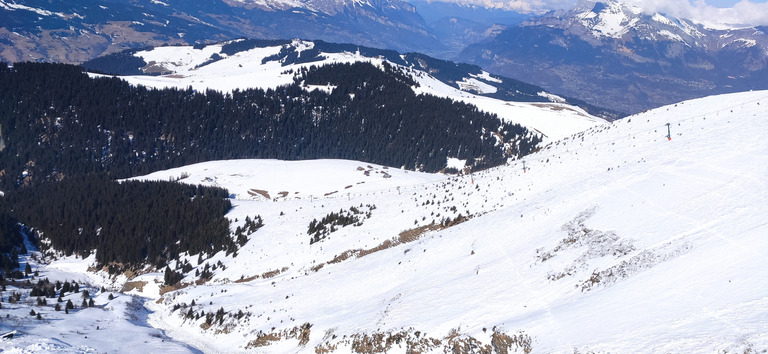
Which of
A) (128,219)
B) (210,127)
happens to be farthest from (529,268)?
(210,127)

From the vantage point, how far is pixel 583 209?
28547mm

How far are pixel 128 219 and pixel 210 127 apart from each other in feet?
260

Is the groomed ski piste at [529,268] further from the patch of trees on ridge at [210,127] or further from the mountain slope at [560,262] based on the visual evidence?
the patch of trees on ridge at [210,127]

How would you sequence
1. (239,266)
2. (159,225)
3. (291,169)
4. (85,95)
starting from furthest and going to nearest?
(85,95) < (291,169) < (159,225) < (239,266)

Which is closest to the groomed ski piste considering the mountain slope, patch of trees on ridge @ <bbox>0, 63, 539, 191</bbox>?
the mountain slope

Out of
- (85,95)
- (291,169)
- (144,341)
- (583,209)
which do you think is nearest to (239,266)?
(144,341)

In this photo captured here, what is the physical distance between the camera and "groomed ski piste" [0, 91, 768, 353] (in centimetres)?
1711

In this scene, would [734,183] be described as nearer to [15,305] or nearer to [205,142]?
[15,305]

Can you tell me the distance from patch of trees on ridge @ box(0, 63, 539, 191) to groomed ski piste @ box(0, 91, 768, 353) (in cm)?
7699

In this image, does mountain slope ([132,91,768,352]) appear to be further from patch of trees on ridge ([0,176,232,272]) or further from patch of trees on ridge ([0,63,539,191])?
patch of trees on ridge ([0,63,539,191])

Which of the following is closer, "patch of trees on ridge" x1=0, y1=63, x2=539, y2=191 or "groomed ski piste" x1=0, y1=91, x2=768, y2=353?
"groomed ski piste" x1=0, y1=91, x2=768, y2=353

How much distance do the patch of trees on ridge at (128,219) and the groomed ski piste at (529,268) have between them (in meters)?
5.50

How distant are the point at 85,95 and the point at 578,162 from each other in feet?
455

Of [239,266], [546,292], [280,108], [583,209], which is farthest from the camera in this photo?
[280,108]
